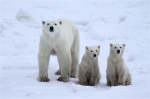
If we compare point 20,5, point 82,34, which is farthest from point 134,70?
point 20,5

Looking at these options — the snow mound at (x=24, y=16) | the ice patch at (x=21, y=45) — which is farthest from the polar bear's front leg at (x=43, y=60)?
the snow mound at (x=24, y=16)

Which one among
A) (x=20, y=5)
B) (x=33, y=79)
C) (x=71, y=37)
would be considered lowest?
(x=33, y=79)

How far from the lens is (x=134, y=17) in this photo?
13711 mm

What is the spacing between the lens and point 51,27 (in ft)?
19.0

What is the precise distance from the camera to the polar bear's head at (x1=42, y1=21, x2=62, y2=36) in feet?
19.0

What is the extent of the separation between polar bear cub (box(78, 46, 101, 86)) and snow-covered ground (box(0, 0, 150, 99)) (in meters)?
0.23

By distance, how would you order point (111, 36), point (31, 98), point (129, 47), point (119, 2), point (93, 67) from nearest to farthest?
point (31, 98)
point (93, 67)
point (129, 47)
point (111, 36)
point (119, 2)

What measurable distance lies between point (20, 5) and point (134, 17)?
648 cm

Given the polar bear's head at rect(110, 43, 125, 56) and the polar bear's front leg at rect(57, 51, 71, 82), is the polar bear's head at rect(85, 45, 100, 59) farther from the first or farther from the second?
the polar bear's front leg at rect(57, 51, 71, 82)

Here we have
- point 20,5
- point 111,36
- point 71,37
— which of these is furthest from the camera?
point 20,5

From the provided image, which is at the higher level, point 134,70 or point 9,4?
point 9,4

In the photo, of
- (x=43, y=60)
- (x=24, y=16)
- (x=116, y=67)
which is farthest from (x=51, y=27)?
(x=24, y=16)

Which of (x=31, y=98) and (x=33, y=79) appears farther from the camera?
(x=33, y=79)

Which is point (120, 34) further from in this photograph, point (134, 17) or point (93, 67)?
point (93, 67)
